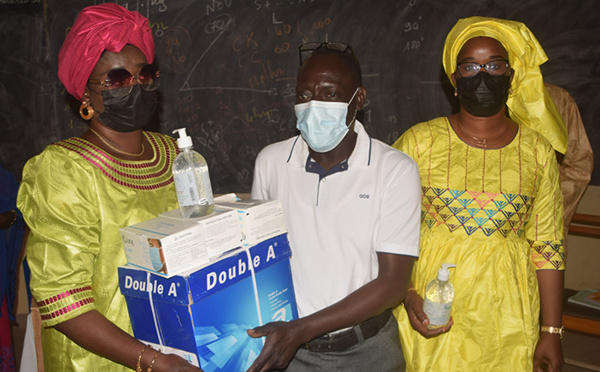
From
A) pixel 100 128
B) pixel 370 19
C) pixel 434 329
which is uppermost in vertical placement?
pixel 370 19

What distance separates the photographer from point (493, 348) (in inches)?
71.1

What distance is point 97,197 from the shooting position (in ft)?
4.54

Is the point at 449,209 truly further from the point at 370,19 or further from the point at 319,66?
the point at 370,19

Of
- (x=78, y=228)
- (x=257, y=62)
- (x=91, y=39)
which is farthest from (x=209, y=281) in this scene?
(x=257, y=62)

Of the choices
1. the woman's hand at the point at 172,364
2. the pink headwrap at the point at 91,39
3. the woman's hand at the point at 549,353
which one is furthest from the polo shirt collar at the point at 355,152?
the woman's hand at the point at 549,353

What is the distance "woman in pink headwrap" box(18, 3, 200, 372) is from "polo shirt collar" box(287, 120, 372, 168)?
46 cm

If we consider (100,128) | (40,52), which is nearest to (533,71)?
(100,128)

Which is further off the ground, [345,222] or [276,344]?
[345,222]

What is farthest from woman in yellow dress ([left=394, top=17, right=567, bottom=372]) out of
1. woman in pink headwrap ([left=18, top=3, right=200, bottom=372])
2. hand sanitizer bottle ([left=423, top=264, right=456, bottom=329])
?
woman in pink headwrap ([left=18, top=3, right=200, bottom=372])

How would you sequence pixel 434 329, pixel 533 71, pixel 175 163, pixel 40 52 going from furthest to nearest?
pixel 40 52 < pixel 533 71 < pixel 434 329 < pixel 175 163

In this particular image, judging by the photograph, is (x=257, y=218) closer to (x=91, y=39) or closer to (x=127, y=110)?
(x=127, y=110)

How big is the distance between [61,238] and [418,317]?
125 cm

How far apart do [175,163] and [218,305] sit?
1.74 feet

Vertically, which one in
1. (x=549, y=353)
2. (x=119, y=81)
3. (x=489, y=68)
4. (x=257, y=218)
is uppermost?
(x=119, y=81)
